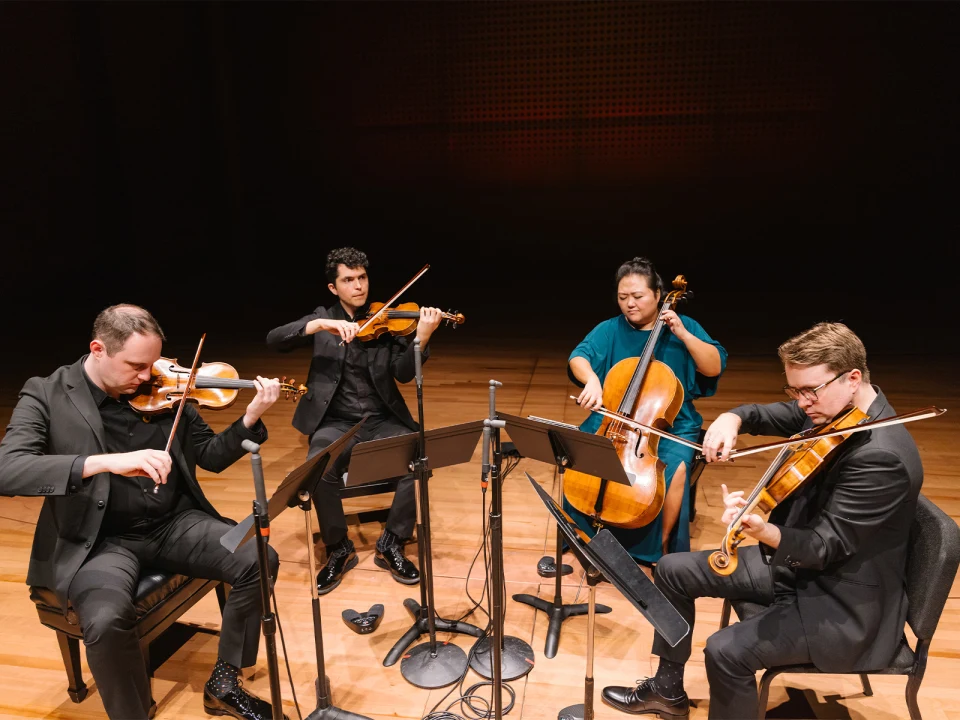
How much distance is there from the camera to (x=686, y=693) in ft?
7.57

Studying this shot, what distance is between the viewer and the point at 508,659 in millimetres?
2553

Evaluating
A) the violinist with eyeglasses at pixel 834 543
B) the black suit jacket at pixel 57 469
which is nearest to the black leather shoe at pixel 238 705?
the black suit jacket at pixel 57 469

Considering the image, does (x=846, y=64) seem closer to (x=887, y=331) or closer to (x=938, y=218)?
(x=938, y=218)

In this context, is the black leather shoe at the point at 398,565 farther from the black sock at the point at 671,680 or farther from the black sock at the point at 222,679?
the black sock at the point at 671,680

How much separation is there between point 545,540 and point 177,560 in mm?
1664

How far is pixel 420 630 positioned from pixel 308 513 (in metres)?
0.89

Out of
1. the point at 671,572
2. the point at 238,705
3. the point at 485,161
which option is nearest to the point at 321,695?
the point at 238,705

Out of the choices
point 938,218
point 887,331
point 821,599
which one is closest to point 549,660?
point 821,599

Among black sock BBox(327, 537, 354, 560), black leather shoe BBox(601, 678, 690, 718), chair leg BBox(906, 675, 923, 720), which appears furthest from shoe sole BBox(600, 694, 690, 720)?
black sock BBox(327, 537, 354, 560)

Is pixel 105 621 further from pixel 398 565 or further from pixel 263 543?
pixel 398 565

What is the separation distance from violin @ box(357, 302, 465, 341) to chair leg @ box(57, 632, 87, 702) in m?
1.64

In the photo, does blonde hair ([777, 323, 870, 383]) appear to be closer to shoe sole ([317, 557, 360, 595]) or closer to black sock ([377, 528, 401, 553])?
black sock ([377, 528, 401, 553])

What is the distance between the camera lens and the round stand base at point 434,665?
2465mm

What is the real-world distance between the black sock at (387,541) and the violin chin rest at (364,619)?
1.16 ft
